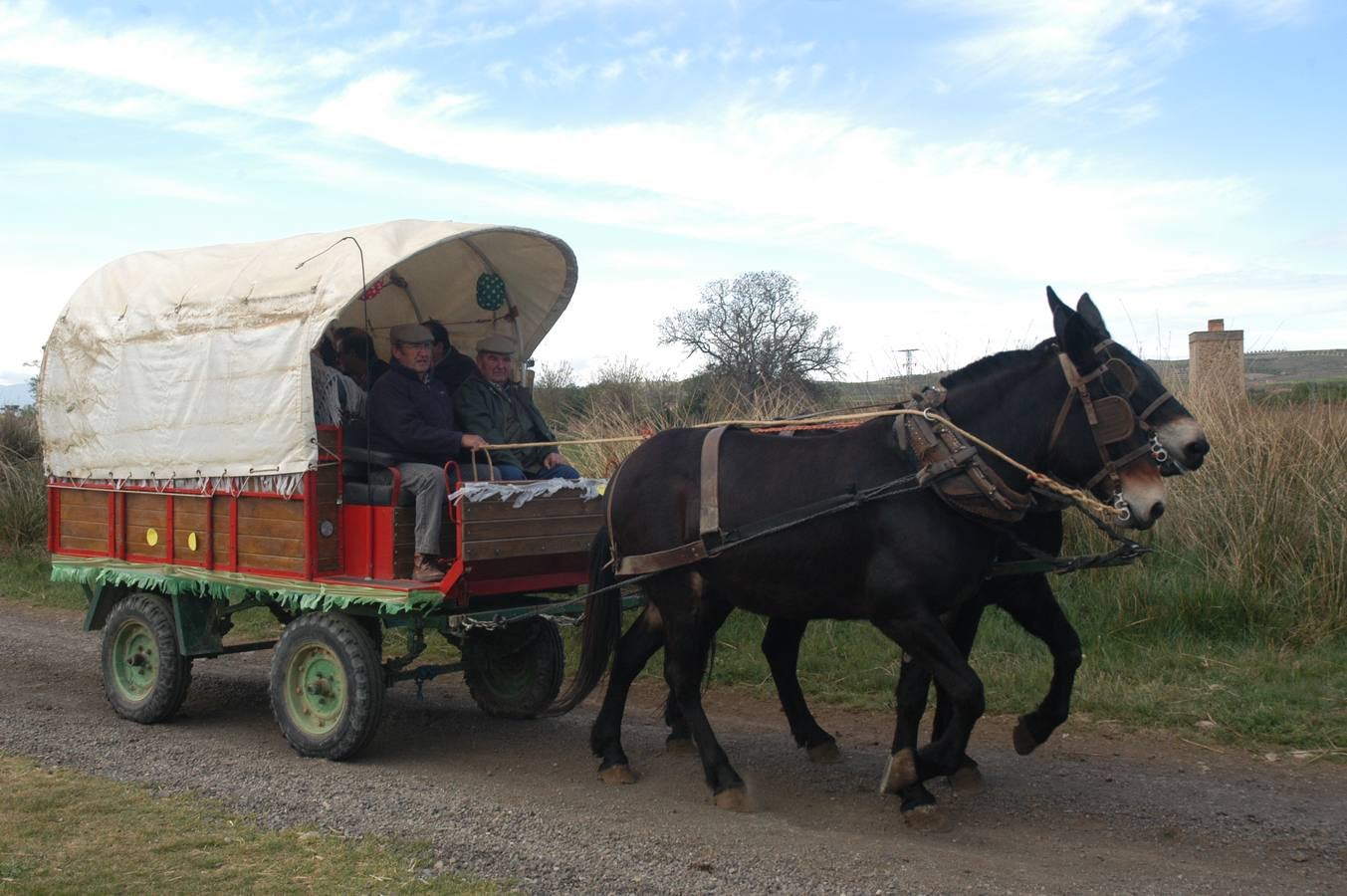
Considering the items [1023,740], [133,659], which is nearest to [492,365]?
[133,659]

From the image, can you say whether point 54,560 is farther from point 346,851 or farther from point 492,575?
point 346,851

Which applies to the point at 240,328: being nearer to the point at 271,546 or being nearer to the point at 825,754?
the point at 271,546

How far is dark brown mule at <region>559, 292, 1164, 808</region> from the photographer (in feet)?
16.8

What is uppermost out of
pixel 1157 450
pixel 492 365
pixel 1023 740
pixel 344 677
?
pixel 492 365

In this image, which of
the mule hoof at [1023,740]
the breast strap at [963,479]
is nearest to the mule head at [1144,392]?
the breast strap at [963,479]

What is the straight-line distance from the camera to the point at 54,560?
8.08 metres

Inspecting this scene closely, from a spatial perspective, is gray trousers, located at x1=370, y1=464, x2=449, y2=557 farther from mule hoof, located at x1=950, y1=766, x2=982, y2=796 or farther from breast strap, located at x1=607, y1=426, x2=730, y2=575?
A: mule hoof, located at x1=950, y1=766, x2=982, y2=796

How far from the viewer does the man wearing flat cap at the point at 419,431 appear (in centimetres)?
636

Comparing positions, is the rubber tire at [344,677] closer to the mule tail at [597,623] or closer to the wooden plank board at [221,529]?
the wooden plank board at [221,529]

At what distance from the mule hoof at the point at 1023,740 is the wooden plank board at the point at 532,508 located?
2.65 m

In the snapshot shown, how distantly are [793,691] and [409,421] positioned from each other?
106 inches

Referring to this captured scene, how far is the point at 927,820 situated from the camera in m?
5.20

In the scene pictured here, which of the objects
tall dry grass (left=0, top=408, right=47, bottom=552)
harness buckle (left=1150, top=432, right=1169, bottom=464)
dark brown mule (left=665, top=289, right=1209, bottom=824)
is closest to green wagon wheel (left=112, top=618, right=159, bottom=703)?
dark brown mule (left=665, top=289, right=1209, bottom=824)

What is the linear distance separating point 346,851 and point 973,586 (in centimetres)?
290
